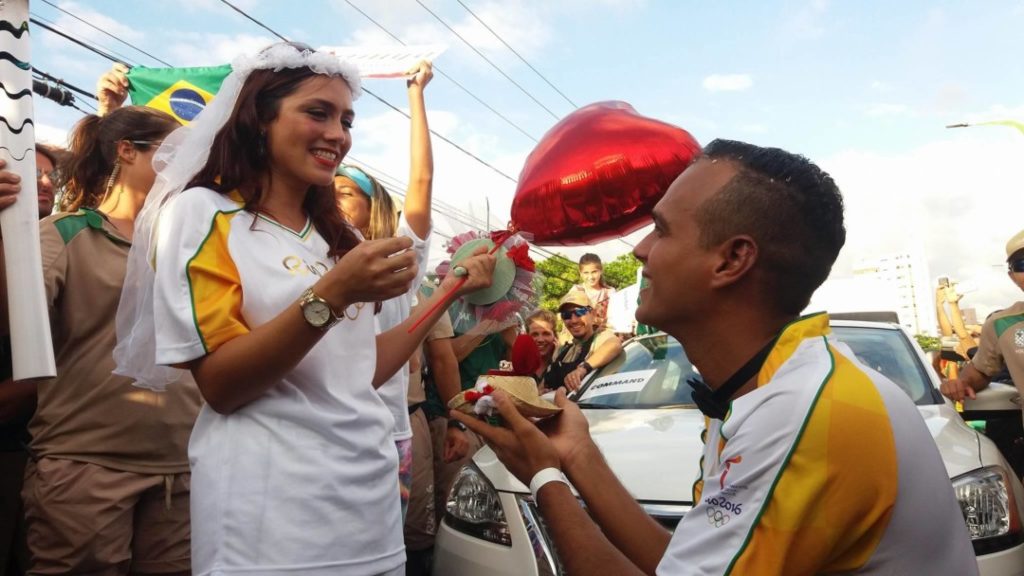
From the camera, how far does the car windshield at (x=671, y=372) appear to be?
13.0ft

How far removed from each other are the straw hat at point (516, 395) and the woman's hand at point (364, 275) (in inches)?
12.2

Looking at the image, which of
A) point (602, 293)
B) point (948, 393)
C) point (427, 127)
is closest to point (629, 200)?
point (427, 127)

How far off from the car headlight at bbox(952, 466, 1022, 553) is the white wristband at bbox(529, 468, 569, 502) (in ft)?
6.56

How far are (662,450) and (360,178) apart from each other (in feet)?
5.57

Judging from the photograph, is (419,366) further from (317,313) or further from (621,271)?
(621,271)

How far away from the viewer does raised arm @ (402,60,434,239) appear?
2.38m

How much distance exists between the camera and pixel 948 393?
14.5 feet

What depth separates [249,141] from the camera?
1779 millimetres

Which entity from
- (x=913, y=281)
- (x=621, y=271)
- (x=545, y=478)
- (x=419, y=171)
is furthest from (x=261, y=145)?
(x=913, y=281)

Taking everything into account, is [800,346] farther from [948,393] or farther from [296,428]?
[948,393]

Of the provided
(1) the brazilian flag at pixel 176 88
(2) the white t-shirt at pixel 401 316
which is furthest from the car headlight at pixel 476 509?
(1) the brazilian flag at pixel 176 88

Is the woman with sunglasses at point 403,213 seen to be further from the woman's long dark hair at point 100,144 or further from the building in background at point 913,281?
the building in background at point 913,281

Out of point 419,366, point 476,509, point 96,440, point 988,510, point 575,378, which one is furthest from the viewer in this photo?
point 575,378

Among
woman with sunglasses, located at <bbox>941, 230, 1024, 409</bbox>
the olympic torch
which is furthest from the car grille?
woman with sunglasses, located at <bbox>941, 230, 1024, 409</bbox>
